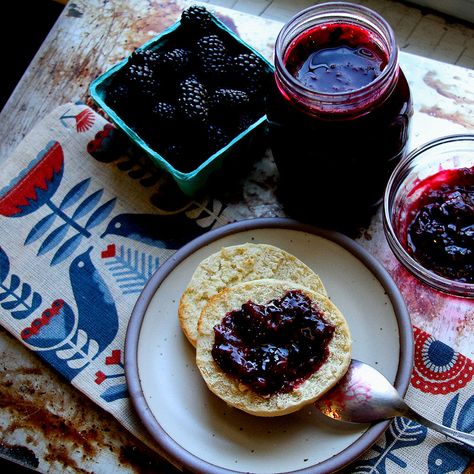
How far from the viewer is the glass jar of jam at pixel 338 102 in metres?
1.33

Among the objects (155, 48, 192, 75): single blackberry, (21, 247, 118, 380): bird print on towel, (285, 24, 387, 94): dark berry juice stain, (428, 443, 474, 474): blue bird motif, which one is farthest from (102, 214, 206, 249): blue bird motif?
(428, 443, 474, 474): blue bird motif

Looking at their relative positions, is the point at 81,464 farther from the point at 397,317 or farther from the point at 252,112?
the point at 252,112

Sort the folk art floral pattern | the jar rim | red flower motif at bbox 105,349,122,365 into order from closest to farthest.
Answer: the jar rim < the folk art floral pattern < red flower motif at bbox 105,349,122,365

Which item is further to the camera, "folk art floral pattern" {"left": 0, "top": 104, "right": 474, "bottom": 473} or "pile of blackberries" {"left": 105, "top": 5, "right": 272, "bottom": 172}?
"pile of blackberries" {"left": 105, "top": 5, "right": 272, "bottom": 172}

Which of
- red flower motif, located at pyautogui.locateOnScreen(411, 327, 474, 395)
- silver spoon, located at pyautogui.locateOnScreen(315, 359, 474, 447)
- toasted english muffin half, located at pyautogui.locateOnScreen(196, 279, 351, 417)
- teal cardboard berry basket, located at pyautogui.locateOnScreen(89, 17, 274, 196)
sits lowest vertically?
red flower motif, located at pyautogui.locateOnScreen(411, 327, 474, 395)

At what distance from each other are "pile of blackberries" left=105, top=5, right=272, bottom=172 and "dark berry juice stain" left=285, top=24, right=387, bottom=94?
0.21m

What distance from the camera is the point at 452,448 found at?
54.9 inches

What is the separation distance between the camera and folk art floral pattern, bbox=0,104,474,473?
4.70 ft

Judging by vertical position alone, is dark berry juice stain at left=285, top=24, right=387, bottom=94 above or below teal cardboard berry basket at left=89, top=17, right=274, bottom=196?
above

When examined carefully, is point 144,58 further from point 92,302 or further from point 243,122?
point 92,302

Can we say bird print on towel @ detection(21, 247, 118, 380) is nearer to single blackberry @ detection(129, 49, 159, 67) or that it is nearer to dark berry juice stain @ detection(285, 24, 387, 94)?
single blackberry @ detection(129, 49, 159, 67)

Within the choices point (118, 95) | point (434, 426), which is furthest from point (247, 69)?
point (434, 426)

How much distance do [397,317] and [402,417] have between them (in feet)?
0.69

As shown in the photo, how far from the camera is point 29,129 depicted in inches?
74.9
